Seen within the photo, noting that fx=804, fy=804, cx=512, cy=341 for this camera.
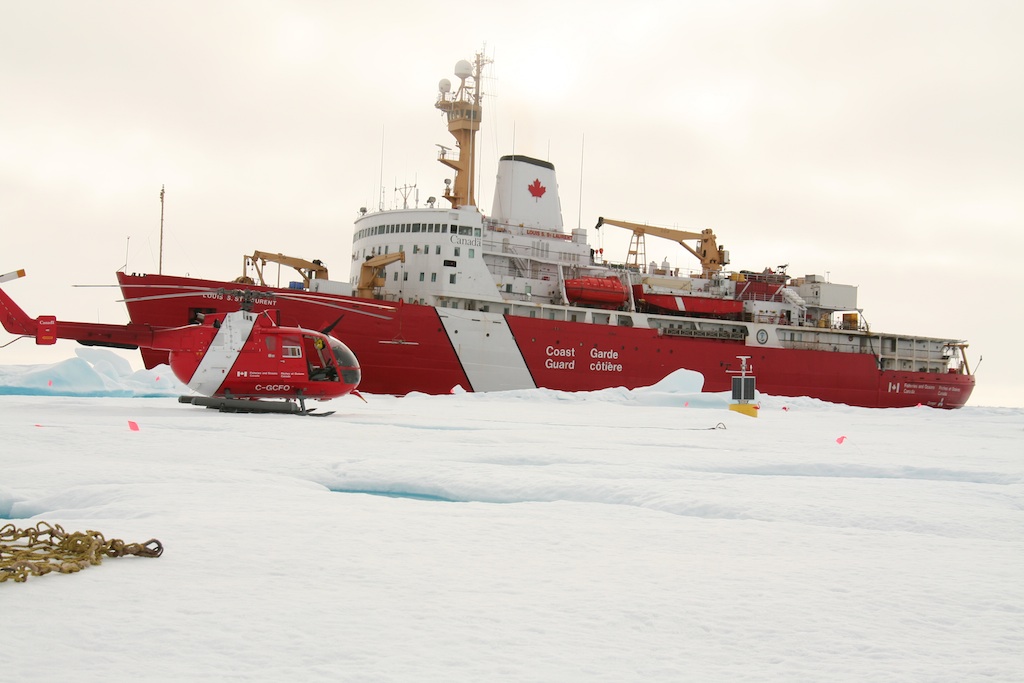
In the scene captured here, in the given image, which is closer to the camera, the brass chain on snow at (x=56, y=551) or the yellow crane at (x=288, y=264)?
the brass chain on snow at (x=56, y=551)

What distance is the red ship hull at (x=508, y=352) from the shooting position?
21.2 m

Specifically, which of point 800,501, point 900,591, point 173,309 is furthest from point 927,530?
point 173,309

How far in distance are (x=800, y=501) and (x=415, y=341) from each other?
58.8ft

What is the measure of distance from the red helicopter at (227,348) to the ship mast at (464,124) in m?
14.2

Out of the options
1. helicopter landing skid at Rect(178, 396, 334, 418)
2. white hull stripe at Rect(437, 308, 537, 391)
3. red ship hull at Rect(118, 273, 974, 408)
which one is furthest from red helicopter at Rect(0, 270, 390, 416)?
white hull stripe at Rect(437, 308, 537, 391)

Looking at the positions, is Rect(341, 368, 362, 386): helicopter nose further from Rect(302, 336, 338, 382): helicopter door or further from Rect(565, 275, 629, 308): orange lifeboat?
Rect(565, 275, 629, 308): orange lifeboat

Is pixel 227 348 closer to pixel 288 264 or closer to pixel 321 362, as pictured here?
pixel 321 362

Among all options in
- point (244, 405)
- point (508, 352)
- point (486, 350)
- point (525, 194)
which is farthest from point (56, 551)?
point (525, 194)

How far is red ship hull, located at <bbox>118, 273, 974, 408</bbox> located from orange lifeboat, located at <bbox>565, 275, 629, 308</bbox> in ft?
3.86

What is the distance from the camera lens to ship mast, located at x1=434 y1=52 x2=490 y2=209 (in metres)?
27.1

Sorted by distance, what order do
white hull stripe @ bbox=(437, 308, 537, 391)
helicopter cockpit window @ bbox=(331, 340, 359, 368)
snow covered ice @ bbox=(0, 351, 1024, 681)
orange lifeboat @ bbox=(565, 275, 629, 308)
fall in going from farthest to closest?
orange lifeboat @ bbox=(565, 275, 629, 308), white hull stripe @ bbox=(437, 308, 537, 391), helicopter cockpit window @ bbox=(331, 340, 359, 368), snow covered ice @ bbox=(0, 351, 1024, 681)

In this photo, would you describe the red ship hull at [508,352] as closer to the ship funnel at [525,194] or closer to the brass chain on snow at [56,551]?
the ship funnel at [525,194]

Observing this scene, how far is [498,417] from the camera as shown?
1399cm

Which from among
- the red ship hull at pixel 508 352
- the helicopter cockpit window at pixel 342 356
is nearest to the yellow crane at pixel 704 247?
the red ship hull at pixel 508 352
